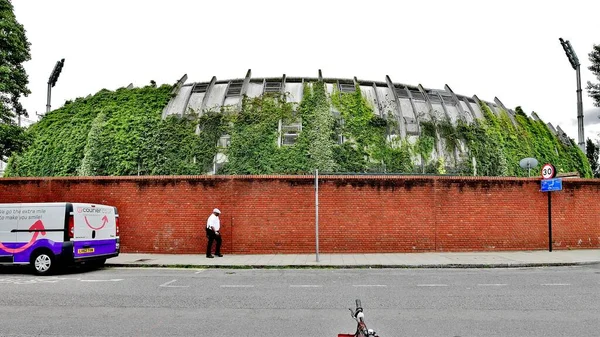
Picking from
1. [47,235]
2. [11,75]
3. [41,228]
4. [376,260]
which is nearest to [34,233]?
[41,228]

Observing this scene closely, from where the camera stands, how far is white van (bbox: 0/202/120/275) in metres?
11.7

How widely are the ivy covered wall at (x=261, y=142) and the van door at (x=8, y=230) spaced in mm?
9721

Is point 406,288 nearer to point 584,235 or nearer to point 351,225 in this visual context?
point 351,225

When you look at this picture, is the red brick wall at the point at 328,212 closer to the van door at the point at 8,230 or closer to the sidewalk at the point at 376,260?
the sidewalk at the point at 376,260

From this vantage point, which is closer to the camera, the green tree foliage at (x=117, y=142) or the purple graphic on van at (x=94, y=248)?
the purple graphic on van at (x=94, y=248)

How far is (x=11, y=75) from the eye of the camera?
1950cm

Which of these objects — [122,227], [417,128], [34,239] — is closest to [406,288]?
[34,239]

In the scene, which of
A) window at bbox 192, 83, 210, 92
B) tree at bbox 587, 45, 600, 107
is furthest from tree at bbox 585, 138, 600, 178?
window at bbox 192, 83, 210, 92

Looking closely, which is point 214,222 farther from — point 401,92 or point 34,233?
point 401,92

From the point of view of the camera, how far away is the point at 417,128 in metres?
23.2

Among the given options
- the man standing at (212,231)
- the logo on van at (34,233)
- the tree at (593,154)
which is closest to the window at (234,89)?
the man standing at (212,231)

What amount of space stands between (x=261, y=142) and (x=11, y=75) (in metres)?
11.3

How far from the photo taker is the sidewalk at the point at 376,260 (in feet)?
43.0

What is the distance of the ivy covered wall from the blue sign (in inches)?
252
